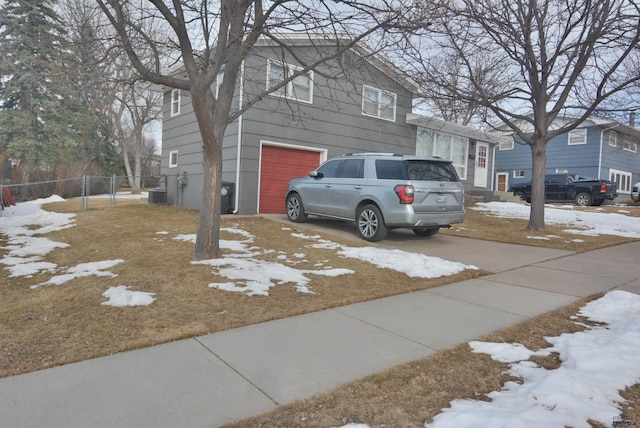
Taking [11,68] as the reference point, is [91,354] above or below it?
below

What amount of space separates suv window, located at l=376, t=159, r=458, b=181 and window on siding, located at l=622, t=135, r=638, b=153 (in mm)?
Result: 23398

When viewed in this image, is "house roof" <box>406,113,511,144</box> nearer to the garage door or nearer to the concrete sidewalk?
the garage door

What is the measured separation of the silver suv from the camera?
809 cm

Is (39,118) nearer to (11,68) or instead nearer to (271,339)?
(11,68)

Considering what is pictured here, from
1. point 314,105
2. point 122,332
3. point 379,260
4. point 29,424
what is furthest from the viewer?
point 314,105

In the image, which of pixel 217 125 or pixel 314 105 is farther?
pixel 314 105

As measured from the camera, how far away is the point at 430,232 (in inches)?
394

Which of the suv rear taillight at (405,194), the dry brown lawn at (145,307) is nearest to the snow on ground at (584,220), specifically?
the suv rear taillight at (405,194)

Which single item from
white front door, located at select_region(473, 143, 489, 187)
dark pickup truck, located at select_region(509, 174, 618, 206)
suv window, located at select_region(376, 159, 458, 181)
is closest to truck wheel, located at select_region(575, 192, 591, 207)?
dark pickup truck, located at select_region(509, 174, 618, 206)

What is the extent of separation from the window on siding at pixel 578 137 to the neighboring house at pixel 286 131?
13836 millimetres

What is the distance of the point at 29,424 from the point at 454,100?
36.9 ft

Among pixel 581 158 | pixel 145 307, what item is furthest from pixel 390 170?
pixel 581 158

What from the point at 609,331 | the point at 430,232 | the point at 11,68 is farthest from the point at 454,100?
the point at 11,68

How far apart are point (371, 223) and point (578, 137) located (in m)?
25.3
